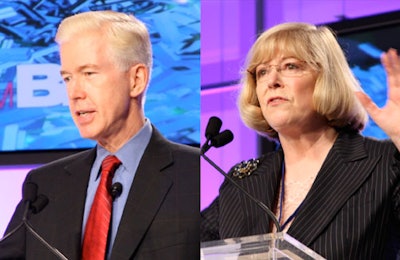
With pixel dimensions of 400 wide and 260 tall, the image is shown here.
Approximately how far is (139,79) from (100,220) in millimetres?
299

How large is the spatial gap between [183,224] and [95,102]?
311 mm

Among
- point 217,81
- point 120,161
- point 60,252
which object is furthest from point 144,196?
point 217,81

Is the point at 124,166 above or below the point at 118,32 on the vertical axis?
below

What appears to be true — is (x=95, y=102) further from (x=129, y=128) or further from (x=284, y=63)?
(x=284, y=63)

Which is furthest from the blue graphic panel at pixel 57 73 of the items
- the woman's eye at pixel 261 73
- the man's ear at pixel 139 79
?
the woman's eye at pixel 261 73

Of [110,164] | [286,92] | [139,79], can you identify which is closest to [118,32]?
[139,79]

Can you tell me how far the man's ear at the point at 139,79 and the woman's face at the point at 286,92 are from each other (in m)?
0.25

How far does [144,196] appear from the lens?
140 cm

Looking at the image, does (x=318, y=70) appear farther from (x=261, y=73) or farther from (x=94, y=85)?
(x=94, y=85)

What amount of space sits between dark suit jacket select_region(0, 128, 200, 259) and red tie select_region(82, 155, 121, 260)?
0.9 inches

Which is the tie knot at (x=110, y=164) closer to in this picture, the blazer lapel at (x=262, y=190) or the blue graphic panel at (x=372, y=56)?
the blazer lapel at (x=262, y=190)

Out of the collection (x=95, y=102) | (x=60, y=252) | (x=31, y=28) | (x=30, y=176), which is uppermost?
(x=31, y=28)

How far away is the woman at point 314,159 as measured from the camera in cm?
135

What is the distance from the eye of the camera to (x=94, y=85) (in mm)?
1373
